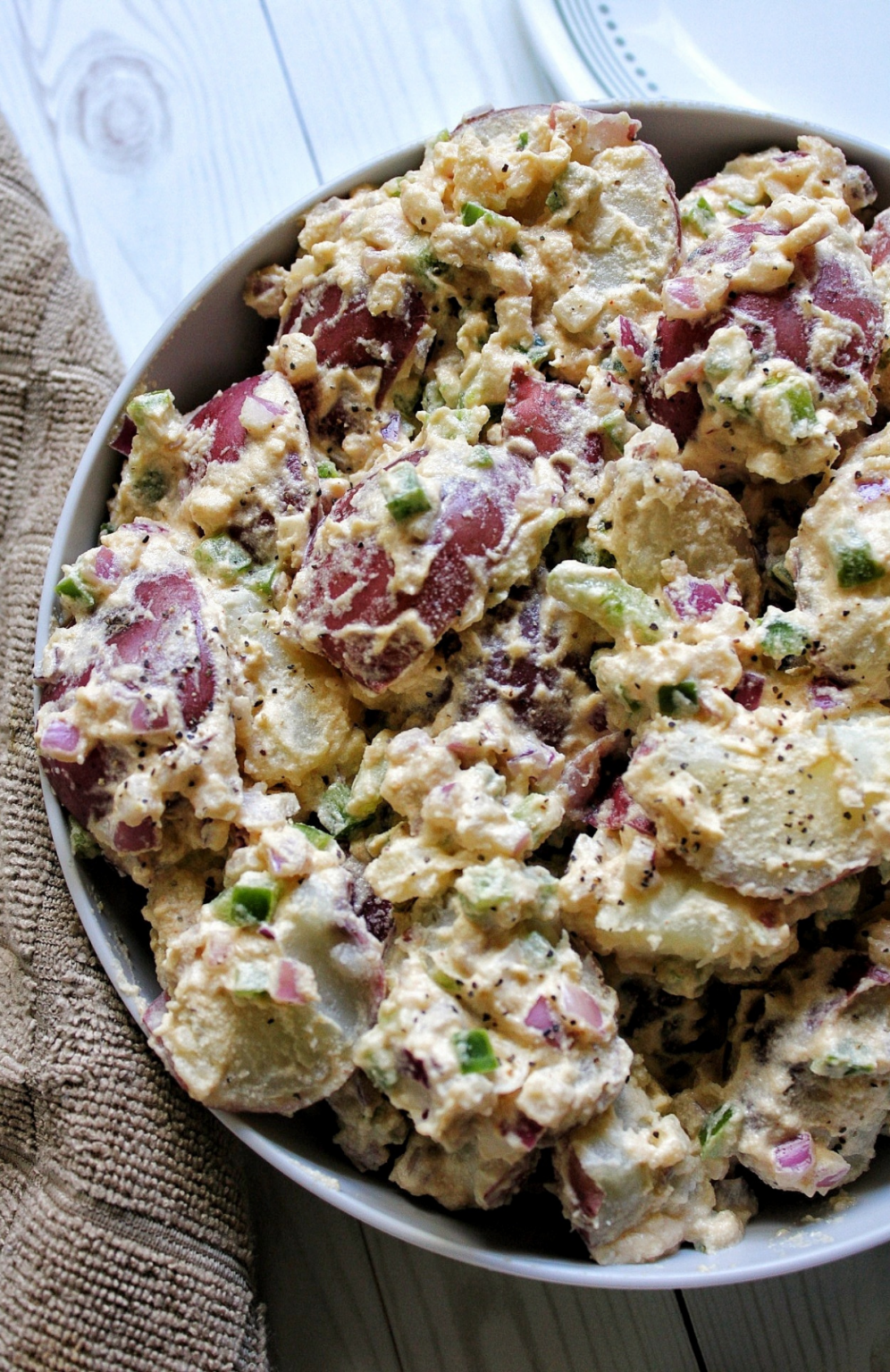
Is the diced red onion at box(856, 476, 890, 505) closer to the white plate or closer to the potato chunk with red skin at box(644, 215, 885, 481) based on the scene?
the potato chunk with red skin at box(644, 215, 885, 481)

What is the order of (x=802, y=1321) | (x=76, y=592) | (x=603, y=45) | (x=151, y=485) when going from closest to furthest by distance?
(x=76, y=592) < (x=151, y=485) < (x=802, y=1321) < (x=603, y=45)

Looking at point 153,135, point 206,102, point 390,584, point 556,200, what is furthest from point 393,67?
point 390,584

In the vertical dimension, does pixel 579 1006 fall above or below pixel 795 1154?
above

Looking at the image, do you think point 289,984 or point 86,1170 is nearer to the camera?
point 289,984

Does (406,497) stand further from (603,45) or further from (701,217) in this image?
(603,45)

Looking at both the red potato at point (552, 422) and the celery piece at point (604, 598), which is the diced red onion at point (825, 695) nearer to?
the celery piece at point (604, 598)

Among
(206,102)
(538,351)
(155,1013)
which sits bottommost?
(155,1013)

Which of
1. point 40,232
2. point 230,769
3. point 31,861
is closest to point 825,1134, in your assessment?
point 230,769

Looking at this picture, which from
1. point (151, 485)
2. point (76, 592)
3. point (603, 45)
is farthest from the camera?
point (603, 45)
